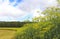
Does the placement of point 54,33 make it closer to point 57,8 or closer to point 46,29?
point 46,29

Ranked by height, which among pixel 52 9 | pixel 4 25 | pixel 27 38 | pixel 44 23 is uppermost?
pixel 52 9

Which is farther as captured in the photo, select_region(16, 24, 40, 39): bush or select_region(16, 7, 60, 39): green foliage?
select_region(16, 24, 40, 39): bush

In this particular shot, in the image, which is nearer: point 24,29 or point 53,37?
point 53,37

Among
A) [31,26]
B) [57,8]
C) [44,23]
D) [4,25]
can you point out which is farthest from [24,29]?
[4,25]

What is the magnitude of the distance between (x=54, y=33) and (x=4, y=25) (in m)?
13.0

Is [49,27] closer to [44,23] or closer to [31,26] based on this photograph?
[44,23]

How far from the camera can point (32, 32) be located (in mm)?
7477

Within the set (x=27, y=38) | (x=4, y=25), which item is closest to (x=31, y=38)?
(x=27, y=38)

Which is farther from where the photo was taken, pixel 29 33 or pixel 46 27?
pixel 29 33

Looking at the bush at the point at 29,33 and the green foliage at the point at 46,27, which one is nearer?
the green foliage at the point at 46,27

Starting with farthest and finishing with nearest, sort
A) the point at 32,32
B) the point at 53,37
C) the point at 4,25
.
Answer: the point at 4,25 < the point at 32,32 < the point at 53,37

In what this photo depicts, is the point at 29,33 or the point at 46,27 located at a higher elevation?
the point at 46,27

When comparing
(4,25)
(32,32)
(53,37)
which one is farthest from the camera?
(4,25)

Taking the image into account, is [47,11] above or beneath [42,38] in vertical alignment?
above
